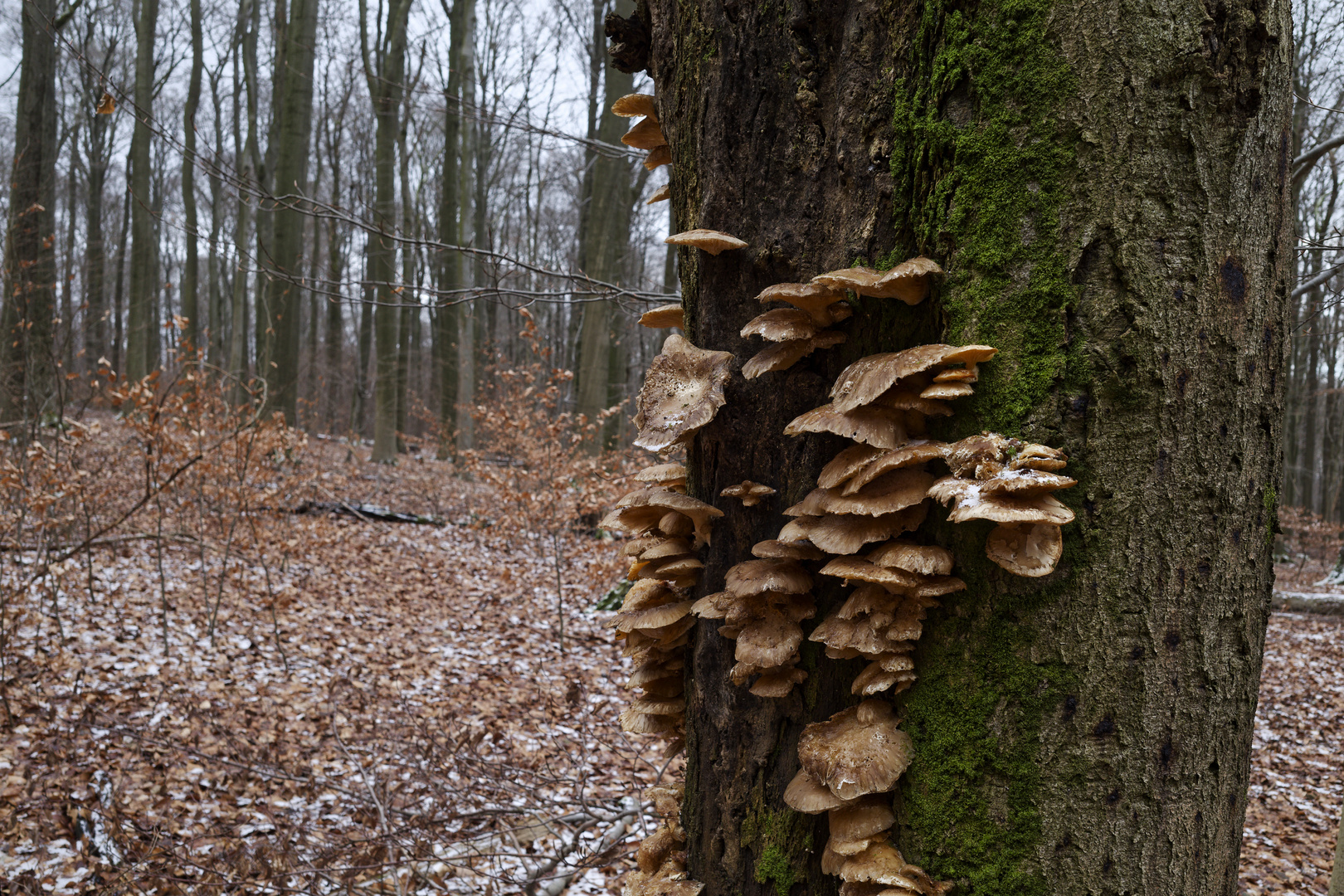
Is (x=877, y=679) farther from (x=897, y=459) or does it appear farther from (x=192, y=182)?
(x=192, y=182)

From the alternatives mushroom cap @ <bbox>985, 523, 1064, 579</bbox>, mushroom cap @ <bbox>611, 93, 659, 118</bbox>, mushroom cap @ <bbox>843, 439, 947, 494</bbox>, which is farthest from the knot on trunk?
mushroom cap @ <bbox>985, 523, 1064, 579</bbox>

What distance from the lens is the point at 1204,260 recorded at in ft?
4.05

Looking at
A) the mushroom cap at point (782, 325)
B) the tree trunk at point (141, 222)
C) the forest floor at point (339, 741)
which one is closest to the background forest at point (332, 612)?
the forest floor at point (339, 741)

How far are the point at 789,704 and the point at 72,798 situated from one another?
430 cm

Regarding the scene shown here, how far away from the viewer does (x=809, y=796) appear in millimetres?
1422

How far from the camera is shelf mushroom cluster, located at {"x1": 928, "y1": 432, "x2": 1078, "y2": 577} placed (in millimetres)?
1149

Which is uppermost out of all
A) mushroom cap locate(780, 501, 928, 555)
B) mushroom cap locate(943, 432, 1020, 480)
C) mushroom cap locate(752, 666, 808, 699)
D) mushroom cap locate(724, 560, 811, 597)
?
mushroom cap locate(943, 432, 1020, 480)

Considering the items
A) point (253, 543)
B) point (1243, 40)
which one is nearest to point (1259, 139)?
point (1243, 40)

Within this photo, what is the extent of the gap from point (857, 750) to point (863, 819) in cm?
14

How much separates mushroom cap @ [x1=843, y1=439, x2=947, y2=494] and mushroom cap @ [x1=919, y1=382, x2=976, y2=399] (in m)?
0.09

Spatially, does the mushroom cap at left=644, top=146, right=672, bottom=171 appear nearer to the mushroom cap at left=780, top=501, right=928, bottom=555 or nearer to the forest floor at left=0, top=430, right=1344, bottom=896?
the mushroom cap at left=780, top=501, right=928, bottom=555

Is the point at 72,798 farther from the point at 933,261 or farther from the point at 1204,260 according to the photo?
the point at 1204,260

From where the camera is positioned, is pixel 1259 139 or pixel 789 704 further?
pixel 789 704

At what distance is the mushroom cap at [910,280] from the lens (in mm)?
1319
